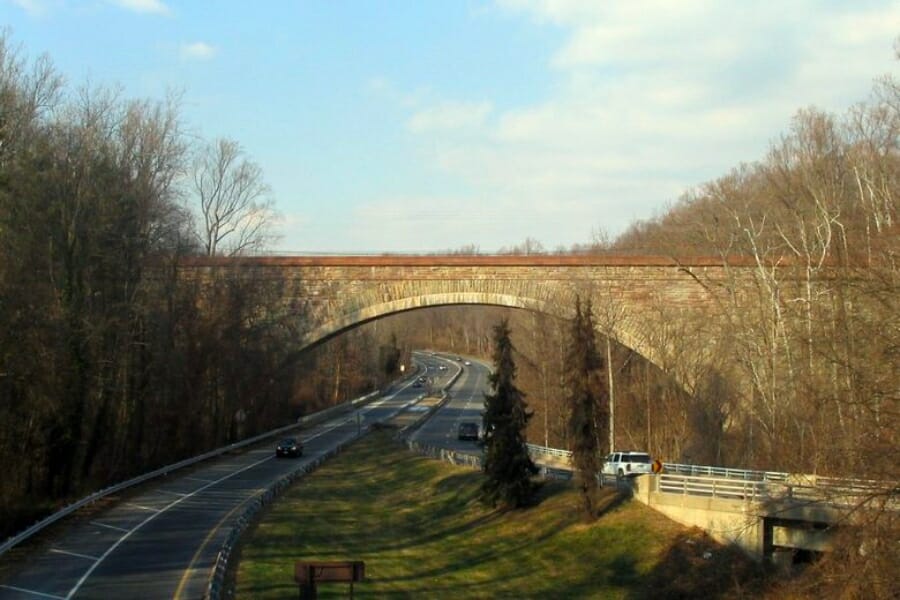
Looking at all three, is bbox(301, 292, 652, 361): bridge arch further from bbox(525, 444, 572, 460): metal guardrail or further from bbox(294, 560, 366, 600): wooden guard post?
bbox(294, 560, 366, 600): wooden guard post

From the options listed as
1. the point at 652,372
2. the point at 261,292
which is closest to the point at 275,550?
the point at 261,292

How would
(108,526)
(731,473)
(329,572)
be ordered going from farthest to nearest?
(731,473), (108,526), (329,572)

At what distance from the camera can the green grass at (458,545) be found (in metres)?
26.5

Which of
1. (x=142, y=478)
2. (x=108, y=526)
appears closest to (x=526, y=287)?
(x=142, y=478)

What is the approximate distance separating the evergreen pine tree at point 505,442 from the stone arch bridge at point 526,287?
891 centimetres

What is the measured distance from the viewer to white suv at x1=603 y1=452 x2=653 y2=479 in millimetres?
39344

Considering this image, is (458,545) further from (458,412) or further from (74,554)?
(458,412)

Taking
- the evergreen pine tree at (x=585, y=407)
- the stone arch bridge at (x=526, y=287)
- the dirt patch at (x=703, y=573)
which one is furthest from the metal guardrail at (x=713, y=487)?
the stone arch bridge at (x=526, y=287)

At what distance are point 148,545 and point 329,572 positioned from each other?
39.7 feet

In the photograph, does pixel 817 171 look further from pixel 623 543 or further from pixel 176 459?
pixel 176 459

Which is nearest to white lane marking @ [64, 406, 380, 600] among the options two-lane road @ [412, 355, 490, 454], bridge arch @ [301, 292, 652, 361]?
bridge arch @ [301, 292, 652, 361]

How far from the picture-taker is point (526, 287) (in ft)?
156

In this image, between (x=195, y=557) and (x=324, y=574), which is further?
(x=195, y=557)

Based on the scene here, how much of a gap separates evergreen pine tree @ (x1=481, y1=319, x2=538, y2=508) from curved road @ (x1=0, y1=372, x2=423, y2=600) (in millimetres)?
8763
